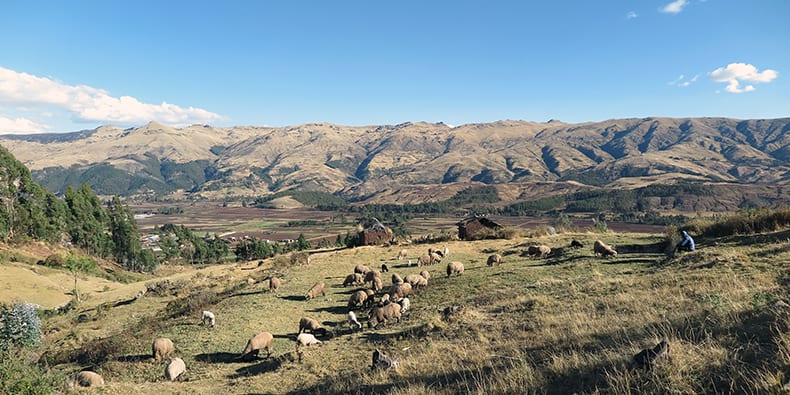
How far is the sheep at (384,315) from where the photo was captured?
16.5m

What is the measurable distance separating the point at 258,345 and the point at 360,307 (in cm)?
728

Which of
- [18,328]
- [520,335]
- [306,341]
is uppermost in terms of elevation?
[520,335]

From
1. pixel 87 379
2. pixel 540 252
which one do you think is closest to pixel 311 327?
pixel 87 379

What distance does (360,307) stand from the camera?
2131 centimetres

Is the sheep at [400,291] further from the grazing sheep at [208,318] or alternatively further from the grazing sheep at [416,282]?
the grazing sheep at [208,318]

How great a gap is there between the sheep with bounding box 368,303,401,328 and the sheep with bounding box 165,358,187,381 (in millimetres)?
7213

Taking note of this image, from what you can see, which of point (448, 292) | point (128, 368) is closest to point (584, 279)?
point (448, 292)

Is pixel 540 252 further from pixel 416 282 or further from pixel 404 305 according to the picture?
pixel 404 305

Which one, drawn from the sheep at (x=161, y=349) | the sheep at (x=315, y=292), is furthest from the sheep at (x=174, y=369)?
the sheep at (x=315, y=292)

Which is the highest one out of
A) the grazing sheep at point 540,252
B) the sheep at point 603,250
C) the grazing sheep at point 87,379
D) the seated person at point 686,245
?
the seated person at point 686,245

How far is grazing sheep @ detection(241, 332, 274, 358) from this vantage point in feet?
48.5

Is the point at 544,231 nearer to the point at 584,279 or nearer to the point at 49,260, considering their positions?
the point at 584,279

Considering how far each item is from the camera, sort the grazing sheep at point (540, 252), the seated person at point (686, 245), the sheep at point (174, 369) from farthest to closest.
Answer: the grazing sheep at point (540, 252)
the seated person at point (686, 245)
the sheep at point (174, 369)

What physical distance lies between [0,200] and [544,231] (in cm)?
7929
